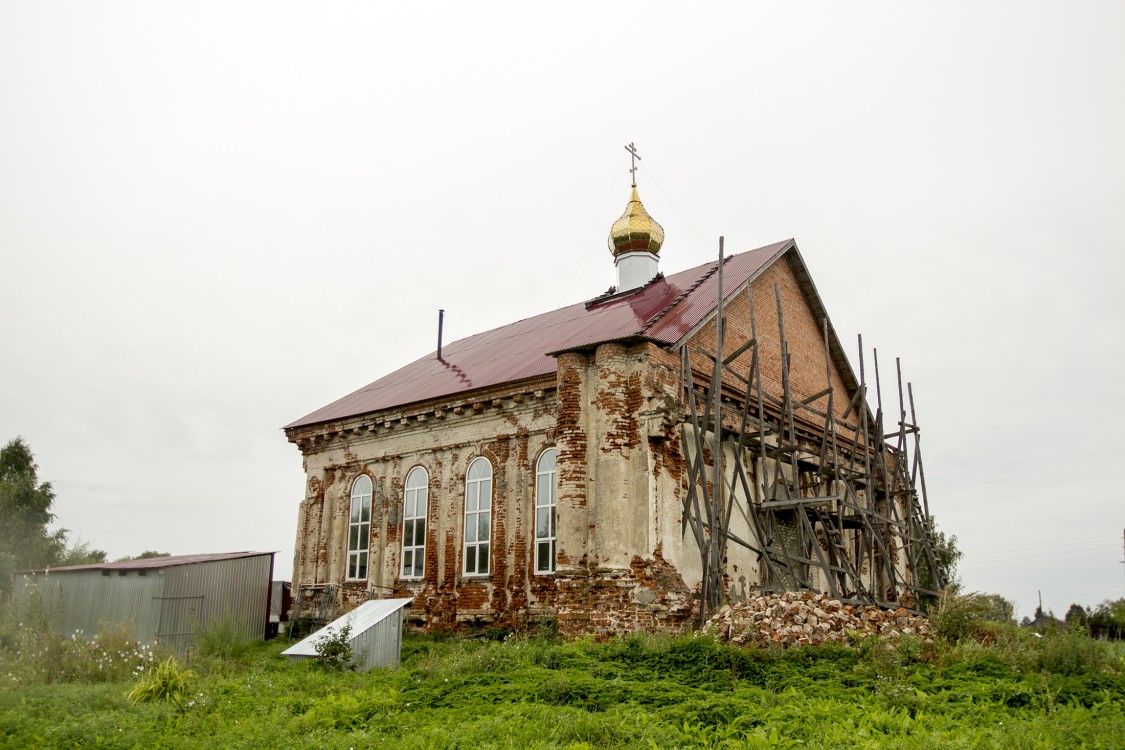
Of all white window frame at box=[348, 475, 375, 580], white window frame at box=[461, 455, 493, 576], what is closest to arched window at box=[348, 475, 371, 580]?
white window frame at box=[348, 475, 375, 580]

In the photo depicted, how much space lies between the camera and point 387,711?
10086 mm

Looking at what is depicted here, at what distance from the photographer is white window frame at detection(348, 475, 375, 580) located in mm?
20875

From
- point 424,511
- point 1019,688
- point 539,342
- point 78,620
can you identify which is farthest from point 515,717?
point 78,620

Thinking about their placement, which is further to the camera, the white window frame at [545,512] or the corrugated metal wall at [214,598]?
the corrugated metal wall at [214,598]

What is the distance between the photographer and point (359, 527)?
21.2 metres

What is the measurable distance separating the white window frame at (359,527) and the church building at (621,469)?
0.14 ft

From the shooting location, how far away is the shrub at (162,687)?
1127 centimetres

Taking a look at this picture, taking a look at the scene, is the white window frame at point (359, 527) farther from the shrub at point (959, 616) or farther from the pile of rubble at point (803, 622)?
the shrub at point (959, 616)

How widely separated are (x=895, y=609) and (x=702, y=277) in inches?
345

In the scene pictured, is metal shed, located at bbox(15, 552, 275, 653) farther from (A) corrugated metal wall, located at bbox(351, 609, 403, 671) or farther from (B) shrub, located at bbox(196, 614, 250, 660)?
(A) corrugated metal wall, located at bbox(351, 609, 403, 671)

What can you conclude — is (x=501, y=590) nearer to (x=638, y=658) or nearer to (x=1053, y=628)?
(x=638, y=658)

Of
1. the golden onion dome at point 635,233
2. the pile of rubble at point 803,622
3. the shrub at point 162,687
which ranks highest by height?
the golden onion dome at point 635,233

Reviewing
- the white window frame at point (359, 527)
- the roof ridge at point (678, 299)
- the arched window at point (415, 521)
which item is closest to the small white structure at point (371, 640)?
the arched window at point (415, 521)

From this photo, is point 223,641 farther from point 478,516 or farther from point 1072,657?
point 1072,657
